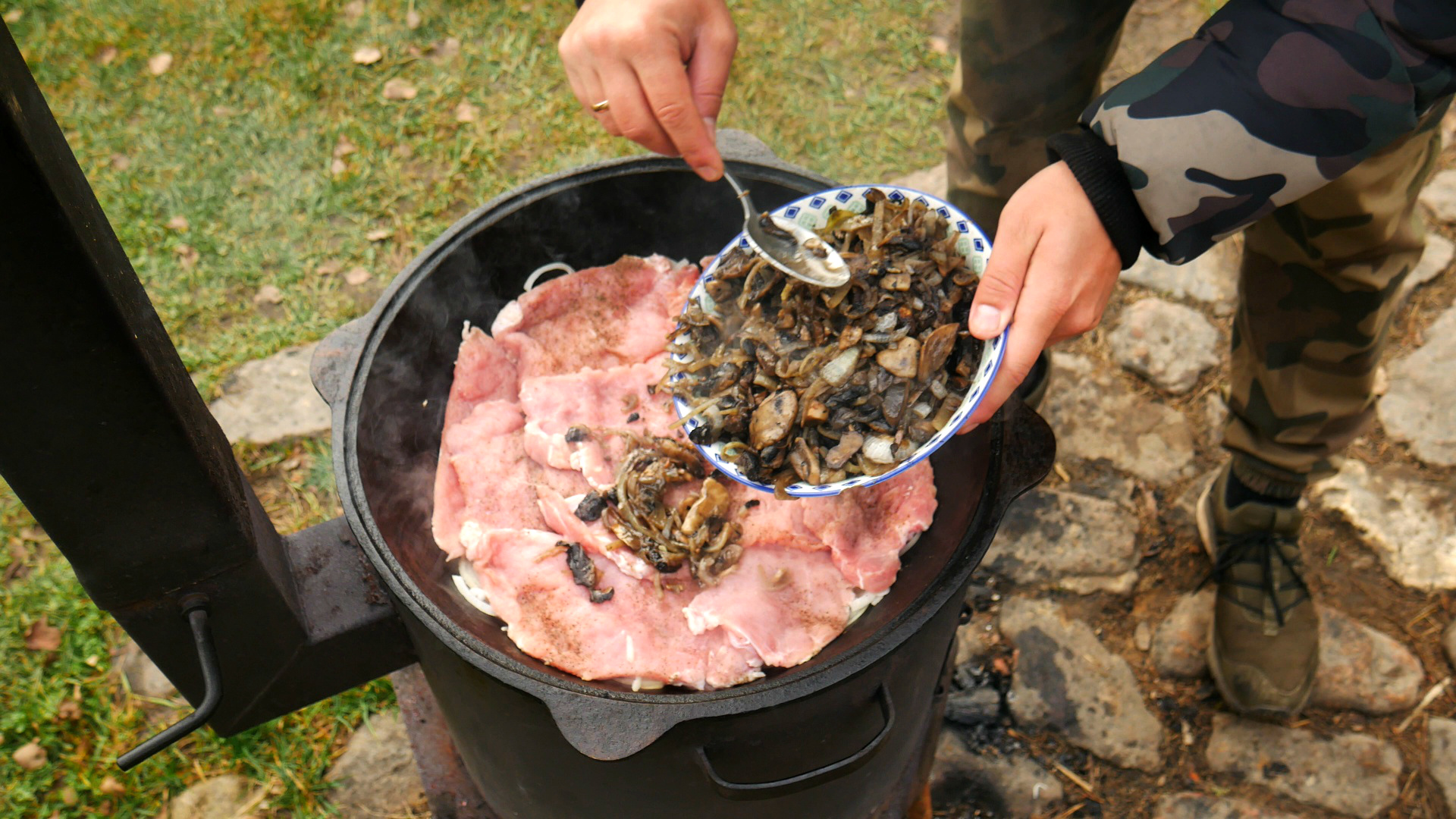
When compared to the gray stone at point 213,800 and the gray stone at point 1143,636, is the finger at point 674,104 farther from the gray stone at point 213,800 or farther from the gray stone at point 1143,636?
the gray stone at point 213,800

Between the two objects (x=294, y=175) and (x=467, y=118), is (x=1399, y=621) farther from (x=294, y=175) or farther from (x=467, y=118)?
(x=294, y=175)

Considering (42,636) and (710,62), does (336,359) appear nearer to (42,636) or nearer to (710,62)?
(710,62)

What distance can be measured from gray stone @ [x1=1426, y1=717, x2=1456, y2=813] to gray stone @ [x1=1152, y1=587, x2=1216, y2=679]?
0.72m

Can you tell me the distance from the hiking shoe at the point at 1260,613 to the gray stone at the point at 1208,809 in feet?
1.08

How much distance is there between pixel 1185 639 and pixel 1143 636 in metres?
0.16

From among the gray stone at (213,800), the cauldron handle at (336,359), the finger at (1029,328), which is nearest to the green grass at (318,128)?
the gray stone at (213,800)

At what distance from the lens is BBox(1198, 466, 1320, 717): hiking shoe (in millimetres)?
3193

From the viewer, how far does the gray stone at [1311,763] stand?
3094 millimetres

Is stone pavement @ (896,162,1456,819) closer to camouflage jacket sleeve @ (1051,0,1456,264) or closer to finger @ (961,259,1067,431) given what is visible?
finger @ (961,259,1067,431)

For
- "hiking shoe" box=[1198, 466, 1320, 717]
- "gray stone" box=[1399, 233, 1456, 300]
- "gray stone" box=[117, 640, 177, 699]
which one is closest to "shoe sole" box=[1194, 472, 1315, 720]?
"hiking shoe" box=[1198, 466, 1320, 717]

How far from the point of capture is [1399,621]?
3451 millimetres

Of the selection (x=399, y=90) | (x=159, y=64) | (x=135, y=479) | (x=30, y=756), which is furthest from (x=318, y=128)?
(x=135, y=479)

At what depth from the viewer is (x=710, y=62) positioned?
230 centimetres

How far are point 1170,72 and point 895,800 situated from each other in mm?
2170
